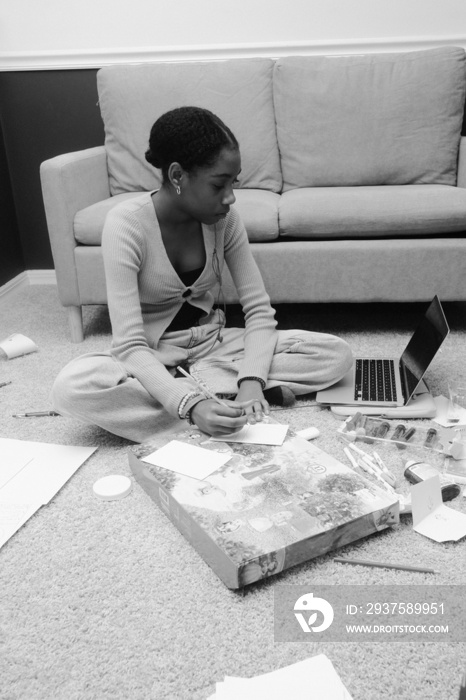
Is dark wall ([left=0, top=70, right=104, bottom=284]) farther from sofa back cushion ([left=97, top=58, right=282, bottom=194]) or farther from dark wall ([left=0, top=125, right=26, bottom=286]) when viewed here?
sofa back cushion ([left=97, top=58, right=282, bottom=194])

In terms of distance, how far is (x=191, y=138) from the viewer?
1284mm

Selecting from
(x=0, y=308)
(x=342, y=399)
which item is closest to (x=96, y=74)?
(x=0, y=308)

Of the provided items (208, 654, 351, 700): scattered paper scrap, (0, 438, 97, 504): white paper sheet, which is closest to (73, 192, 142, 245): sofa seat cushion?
(0, 438, 97, 504): white paper sheet

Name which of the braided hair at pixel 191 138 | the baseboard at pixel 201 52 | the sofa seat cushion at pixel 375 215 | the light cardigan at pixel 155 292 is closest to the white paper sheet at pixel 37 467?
the light cardigan at pixel 155 292

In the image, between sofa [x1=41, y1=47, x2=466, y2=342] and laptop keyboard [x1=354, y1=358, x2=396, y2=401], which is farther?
sofa [x1=41, y1=47, x2=466, y2=342]

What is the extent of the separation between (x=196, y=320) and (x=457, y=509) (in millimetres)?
792

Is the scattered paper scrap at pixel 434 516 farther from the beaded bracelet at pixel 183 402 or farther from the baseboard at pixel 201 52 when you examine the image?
the baseboard at pixel 201 52

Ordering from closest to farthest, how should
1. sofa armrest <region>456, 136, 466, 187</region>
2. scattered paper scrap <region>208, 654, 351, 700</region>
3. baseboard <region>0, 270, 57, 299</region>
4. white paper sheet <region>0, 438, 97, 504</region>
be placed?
scattered paper scrap <region>208, 654, 351, 700</region> < white paper sheet <region>0, 438, 97, 504</region> < sofa armrest <region>456, 136, 466, 187</region> < baseboard <region>0, 270, 57, 299</region>

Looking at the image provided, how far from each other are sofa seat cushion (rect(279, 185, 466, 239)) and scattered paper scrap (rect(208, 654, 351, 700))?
1.39 m

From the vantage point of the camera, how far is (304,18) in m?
2.43

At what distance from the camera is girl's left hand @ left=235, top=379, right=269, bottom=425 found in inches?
52.5

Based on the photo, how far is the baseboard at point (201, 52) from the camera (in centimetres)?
243

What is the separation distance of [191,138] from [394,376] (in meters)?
0.79

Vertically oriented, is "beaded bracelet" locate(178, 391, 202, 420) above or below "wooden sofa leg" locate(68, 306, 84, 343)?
above
